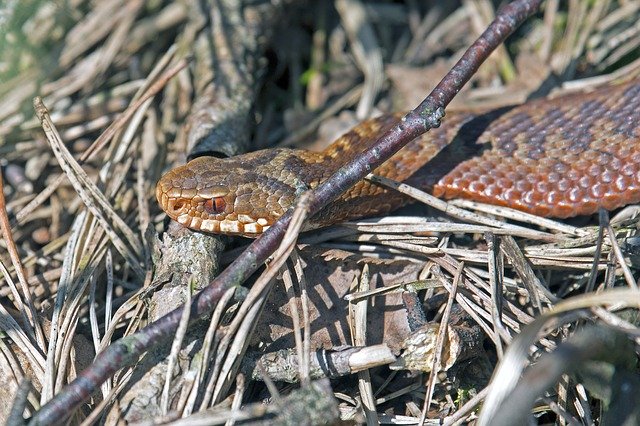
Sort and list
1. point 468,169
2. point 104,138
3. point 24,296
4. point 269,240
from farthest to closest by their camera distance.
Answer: point 104,138 < point 468,169 < point 24,296 < point 269,240

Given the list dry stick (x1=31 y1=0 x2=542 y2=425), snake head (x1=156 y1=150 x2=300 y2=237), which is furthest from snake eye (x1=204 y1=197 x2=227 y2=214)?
dry stick (x1=31 y1=0 x2=542 y2=425)

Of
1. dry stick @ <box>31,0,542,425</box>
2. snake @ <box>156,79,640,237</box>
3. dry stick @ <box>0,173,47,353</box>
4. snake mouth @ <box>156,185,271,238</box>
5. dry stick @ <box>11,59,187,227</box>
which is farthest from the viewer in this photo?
dry stick @ <box>11,59,187,227</box>

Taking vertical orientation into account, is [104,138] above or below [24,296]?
above

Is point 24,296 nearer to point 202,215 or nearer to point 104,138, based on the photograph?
point 202,215

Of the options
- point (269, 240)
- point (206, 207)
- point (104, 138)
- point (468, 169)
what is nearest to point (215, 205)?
point (206, 207)

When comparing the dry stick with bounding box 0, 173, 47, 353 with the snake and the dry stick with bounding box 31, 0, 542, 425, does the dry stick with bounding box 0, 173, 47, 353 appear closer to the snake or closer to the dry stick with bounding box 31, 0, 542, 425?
the dry stick with bounding box 31, 0, 542, 425

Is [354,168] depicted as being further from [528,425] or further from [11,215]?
[11,215]

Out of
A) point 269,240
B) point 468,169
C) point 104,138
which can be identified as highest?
point 104,138
